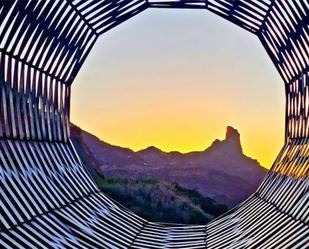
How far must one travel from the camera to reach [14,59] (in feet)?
85.0

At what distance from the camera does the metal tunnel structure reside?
75.0 ft

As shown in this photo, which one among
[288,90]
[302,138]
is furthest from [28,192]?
[288,90]

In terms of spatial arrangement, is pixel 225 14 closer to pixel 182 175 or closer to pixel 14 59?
pixel 14 59

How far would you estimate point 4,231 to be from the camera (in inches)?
760

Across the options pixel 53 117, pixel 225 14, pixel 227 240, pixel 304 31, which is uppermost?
pixel 225 14

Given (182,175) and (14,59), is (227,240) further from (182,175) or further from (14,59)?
(182,175)

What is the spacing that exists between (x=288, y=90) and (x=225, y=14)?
510 centimetres

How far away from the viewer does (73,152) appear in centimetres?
3562

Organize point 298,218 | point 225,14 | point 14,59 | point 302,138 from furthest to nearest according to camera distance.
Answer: point 225,14, point 302,138, point 14,59, point 298,218

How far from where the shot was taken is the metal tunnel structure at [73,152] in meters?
22.9

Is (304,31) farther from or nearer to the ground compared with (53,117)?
farther from the ground

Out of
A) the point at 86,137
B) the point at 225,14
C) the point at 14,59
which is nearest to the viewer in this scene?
the point at 14,59

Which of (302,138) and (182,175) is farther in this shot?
(182,175)

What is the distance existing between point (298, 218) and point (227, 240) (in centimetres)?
550
